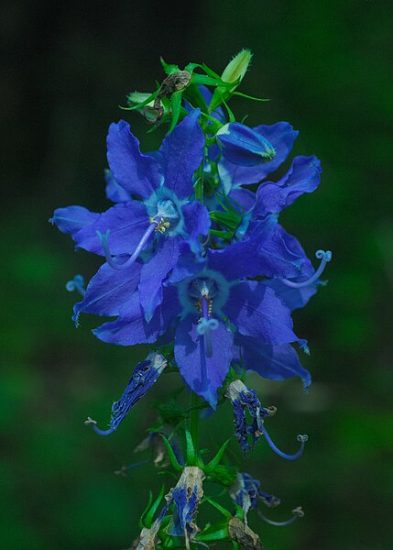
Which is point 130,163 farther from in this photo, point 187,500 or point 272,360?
point 187,500

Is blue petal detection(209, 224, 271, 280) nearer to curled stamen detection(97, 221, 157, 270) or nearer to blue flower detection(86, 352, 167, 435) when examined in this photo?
curled stamen detection(97, 221, 157, 270)

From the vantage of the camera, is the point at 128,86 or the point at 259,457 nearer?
the point at 259,457

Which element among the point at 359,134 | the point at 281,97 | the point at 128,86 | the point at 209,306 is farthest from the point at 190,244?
the point at 128,86

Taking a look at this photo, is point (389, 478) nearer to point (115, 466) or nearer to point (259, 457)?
point (259, 457)

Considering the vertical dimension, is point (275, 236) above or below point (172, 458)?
above

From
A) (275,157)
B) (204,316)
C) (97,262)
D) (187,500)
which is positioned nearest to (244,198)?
(275,157)

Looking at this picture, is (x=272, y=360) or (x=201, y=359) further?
(x=272, y=360)
